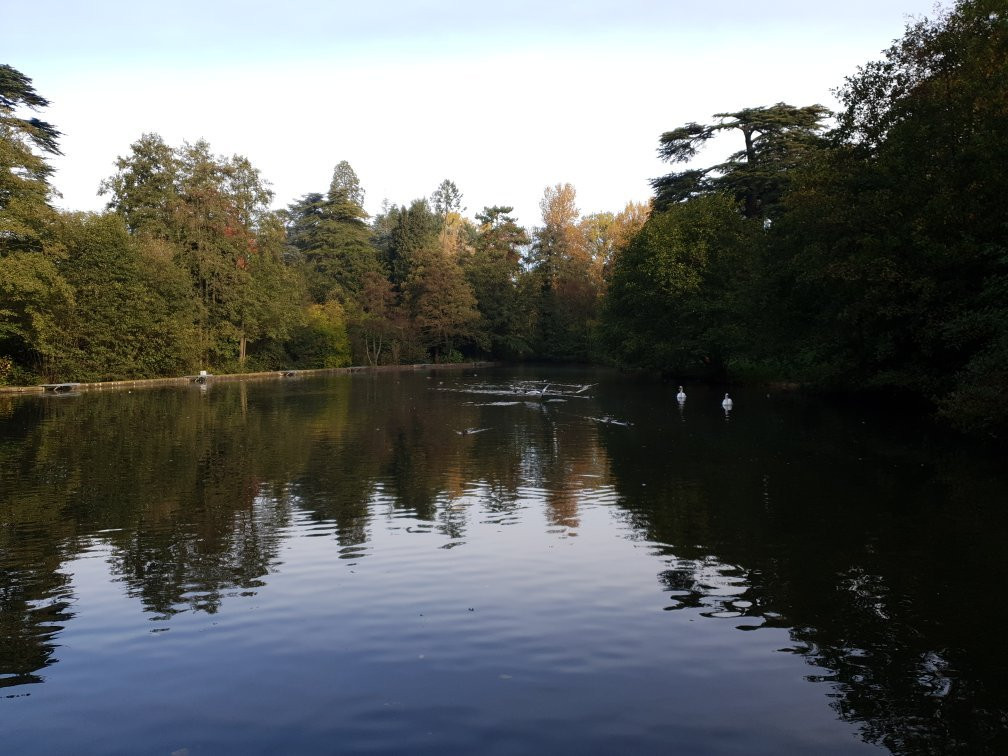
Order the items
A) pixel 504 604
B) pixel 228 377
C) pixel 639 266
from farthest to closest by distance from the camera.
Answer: pixel 228 377 → pixel 639 266 → pixel 504 604

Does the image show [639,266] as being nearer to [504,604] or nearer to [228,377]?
[228,377]

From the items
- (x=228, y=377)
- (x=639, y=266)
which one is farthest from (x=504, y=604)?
(x=228, y=377)

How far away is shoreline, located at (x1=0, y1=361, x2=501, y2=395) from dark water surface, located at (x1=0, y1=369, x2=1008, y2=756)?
32.1 metres

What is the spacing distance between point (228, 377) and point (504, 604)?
61527mm

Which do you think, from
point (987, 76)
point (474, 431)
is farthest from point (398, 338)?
point (987, 76)

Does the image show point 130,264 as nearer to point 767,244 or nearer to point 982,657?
point 767,244

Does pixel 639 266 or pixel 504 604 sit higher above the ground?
pixel 639 266

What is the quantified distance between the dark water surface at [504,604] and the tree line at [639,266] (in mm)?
9273

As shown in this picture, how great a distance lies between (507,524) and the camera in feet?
Result: 45.8

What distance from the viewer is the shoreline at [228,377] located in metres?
48.9

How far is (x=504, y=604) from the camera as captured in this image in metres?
9.62

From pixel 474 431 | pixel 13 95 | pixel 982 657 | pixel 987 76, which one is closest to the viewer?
pixel 982 657

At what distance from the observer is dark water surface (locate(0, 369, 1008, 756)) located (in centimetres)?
657

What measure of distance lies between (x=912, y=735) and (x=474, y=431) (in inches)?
877
